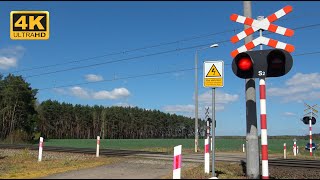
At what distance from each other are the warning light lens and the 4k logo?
20.1 feet

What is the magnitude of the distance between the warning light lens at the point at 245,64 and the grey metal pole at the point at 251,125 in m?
1.47

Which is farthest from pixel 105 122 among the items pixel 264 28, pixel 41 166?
pixel 264 28

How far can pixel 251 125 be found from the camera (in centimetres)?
1135

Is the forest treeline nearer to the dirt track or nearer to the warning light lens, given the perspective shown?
the dirt track

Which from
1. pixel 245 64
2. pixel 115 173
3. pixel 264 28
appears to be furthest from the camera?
pixel 115 173

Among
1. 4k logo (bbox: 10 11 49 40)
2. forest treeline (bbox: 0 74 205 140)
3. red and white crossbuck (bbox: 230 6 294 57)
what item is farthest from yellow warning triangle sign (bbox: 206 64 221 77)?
forest treeline (bbox: 0 74 205 140)

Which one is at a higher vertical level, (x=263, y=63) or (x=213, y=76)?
(x=263, y=63)

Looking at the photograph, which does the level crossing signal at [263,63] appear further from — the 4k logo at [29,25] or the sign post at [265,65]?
the 4k logo at [29,25]

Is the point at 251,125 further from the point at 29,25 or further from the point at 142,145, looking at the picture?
the point at 142,145

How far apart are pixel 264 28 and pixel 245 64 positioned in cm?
124

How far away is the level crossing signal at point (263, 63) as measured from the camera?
9.70m

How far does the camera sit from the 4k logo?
12.8m

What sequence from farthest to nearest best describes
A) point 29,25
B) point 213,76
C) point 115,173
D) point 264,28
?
point 29,25, point 115,173, point 213,76, point 264,28

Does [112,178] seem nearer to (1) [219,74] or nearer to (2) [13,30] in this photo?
(1) [219,74]
